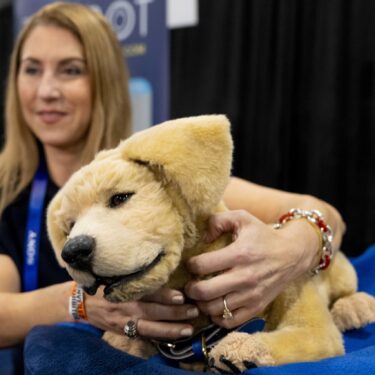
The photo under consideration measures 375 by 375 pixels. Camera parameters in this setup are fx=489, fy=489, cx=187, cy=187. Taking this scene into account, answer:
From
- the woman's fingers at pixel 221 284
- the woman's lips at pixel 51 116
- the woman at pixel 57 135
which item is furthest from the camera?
the woman's lips at pixel 51 116

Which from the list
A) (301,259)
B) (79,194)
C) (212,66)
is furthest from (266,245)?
(212,66)

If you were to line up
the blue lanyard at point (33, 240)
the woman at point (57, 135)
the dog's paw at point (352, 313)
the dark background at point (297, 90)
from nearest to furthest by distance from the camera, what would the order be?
1. the dog's paw at point (352, 313)
2. the woman at point (57, 135)
3. the blue lanyard at point (33, 240)
4. the dark background at point (297, 90)

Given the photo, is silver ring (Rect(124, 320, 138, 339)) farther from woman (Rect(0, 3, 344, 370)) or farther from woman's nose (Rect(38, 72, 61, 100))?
woman's nose (Rect(38, 72, 61, 100))

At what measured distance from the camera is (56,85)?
117cm

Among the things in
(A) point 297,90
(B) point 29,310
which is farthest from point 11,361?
(A) point 297,90

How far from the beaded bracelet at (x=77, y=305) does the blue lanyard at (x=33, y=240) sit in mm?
319

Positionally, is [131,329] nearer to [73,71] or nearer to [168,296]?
[168,296]

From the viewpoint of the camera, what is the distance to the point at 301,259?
0.73m

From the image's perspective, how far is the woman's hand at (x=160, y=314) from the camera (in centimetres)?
65

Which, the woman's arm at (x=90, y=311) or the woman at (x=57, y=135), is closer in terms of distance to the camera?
the woman's arm at (x=90, y=311)

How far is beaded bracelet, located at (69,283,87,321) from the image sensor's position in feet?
2.55

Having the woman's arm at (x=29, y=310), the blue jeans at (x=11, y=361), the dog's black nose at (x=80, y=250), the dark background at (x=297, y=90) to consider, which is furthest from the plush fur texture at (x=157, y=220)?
the dark background at (x=297, y=90)

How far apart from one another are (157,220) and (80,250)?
0.10m

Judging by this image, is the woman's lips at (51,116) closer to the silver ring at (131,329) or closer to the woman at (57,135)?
the woman at (57,135)
